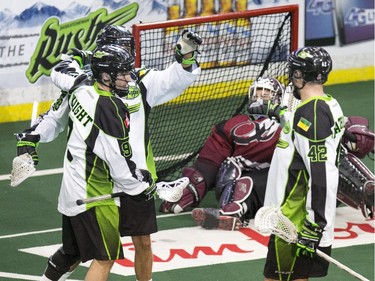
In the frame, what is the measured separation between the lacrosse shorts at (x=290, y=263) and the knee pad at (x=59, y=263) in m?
1.39

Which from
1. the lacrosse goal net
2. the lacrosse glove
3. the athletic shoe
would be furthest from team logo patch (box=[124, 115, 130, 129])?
the lacrosse goal net

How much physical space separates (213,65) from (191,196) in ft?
8.15

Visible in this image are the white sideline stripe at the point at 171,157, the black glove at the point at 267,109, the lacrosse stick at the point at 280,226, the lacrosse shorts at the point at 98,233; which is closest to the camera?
the lacrosse stick at the point at 280,226

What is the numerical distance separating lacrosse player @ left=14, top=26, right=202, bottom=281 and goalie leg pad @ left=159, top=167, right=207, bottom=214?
73.2 inches

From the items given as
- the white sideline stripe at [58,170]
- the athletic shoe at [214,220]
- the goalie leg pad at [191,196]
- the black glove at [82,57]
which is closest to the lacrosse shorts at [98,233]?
the black glove at [82,57]

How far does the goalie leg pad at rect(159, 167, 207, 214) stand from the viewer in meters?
9.88

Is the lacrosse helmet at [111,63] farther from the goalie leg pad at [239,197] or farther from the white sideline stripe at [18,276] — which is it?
the goalie leg pad at [239,197]

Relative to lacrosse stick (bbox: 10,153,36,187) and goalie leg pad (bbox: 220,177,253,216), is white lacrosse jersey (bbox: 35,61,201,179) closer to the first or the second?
lacrosse stick (bbox: 10,153,36,187)

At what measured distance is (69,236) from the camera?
747cm

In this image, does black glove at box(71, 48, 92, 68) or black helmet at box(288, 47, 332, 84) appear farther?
black glove at box(71, 48, 92, 68)

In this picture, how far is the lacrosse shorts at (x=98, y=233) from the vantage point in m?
7.29

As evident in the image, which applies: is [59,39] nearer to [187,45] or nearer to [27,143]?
[187,45]

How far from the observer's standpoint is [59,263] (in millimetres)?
7676

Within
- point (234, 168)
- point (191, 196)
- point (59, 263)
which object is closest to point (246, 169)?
point (234, 168)
